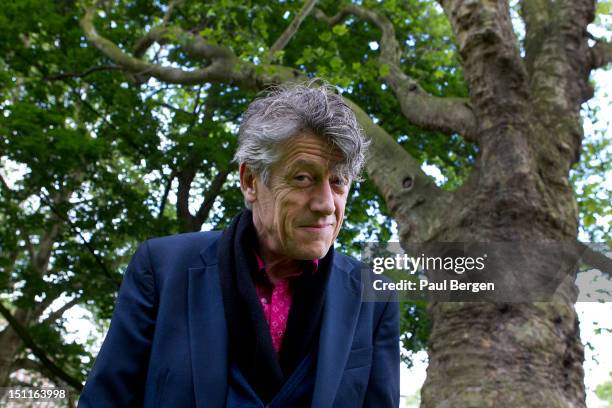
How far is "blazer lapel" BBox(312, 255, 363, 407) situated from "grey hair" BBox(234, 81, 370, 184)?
0.34 metres

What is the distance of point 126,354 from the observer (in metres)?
2.01

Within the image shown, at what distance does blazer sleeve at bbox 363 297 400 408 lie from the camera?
6.96 ft

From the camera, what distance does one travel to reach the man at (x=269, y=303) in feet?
6.50

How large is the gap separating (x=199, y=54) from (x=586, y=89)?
4532 millimetres

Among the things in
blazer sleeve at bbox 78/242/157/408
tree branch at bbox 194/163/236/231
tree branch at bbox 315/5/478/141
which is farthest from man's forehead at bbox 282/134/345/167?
tree branch at bbox 194/163/236/231

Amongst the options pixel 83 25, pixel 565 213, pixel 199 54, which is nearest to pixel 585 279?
pixel 565 213

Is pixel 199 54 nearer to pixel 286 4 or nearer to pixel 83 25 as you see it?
pixel 83 25

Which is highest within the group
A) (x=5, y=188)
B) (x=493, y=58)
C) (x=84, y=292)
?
(x=5, y=188)

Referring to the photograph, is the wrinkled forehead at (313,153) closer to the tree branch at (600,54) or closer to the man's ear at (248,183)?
the man's ear at (248,183)

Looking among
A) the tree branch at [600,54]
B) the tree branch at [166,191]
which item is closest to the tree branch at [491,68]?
the tree branch at [600,54]

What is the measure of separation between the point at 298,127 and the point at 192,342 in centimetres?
71

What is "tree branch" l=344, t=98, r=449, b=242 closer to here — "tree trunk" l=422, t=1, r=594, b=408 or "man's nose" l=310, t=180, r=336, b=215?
"tree trunk" l=422, t=1, r=594, b=408

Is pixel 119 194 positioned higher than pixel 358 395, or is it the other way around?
pixel 119 194

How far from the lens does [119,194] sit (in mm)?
10688
